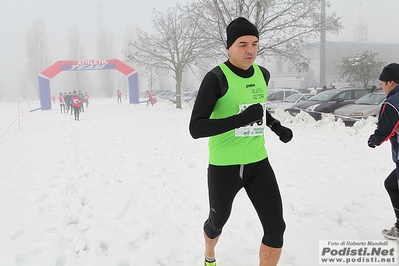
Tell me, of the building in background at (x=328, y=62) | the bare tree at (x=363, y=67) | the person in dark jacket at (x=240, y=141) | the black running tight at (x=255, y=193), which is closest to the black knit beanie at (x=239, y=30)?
the person in dark jacket at (x=240, y=141)

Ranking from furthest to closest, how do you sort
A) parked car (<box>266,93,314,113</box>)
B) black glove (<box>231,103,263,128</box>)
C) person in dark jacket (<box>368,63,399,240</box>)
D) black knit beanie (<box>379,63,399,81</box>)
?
parked car (<box>266,93,314,113</box>)
black knit beanie (<box>379,63,399,81</box>)
person in dark jacket (<box>368,63,399,240</box>)
black glove (<box>231,103,263,128</box>)

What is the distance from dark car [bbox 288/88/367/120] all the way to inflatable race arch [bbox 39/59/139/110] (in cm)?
1821

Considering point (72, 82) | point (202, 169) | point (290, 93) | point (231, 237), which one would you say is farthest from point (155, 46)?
point (72, 82)

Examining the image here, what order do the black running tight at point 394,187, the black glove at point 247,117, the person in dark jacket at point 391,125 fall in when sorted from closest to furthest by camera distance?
the black glove at point 247,117 → the person in dark jacket at point 391,125 → the black running tight at point 394,187

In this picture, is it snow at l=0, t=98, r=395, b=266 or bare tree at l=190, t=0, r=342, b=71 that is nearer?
snow at l=0, t=98, r=395, b=266

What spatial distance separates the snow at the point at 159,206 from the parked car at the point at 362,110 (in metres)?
3.59

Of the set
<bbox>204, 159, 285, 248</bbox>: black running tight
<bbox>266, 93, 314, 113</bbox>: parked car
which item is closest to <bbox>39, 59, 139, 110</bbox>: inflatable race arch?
<bbox>266, 93, 314, 113</bbox>: parked car

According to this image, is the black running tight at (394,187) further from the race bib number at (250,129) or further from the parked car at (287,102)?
the parked car at (287,102)

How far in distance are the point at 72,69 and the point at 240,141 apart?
28.1 m

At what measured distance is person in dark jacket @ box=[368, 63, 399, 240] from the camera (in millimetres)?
2790

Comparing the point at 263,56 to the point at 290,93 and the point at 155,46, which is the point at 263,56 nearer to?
the point at 290,93

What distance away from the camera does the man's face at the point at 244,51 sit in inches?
89.4

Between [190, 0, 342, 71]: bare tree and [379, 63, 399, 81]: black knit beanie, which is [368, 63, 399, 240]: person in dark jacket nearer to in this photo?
[379, 63, 399, 81]: black knit beanie

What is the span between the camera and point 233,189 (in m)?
2.37
